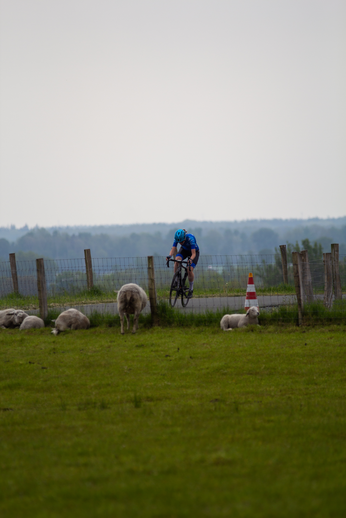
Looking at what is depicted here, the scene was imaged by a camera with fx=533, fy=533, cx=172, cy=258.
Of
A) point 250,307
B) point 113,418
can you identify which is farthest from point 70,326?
point 113,418

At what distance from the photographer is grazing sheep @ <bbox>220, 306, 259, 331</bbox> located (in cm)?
1206

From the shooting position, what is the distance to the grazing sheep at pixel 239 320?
12.1 metres

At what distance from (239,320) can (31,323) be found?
5.31 metres

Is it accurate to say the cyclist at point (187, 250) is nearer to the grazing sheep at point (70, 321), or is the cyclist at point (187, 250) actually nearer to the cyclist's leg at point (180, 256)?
the cyclist's leg at point (180, 256)

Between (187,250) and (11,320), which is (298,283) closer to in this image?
(187,250)

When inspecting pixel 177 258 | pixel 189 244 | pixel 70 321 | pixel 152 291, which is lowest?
pixel 70 321

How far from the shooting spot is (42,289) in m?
14.1

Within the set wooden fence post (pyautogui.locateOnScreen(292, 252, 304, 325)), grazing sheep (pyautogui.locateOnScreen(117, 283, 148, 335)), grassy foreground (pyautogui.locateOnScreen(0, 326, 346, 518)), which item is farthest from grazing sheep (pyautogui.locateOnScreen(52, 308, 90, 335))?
wooden fence post (pyautogui.locateOnScreen(292, 252, 304, 325))

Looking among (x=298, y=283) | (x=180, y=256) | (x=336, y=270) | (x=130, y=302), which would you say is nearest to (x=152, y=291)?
(x=130, y=302)

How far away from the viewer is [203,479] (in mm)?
4020

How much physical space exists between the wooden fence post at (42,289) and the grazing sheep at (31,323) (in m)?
0.36

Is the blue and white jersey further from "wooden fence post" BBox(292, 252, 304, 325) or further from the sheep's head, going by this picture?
the sheep's head

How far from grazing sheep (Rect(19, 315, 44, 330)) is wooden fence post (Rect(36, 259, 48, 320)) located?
362mm

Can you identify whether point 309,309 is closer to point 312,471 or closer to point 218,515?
point 312,471
